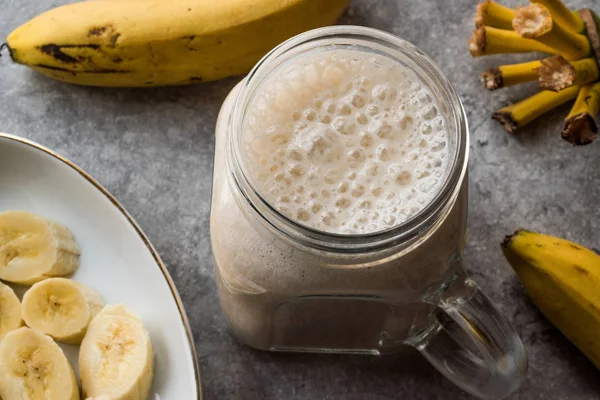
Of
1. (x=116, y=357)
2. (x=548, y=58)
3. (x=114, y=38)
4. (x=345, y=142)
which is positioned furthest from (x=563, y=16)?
(x=116, y=357)

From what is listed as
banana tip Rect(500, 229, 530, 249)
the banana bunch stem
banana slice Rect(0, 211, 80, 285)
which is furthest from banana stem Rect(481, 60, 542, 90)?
banana slice Rect(0, 211, 80, 285)

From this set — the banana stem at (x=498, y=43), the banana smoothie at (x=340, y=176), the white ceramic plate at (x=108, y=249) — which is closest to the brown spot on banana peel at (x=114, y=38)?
the white ceramic plate at (x=108, y=249)

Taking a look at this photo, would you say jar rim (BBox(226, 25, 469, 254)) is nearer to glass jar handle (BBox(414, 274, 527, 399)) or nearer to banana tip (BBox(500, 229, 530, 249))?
glass jar handle (BBox(414, 274, 527, 399))

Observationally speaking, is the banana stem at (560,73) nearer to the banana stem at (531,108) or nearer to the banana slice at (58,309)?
the banana stem at (531,108)

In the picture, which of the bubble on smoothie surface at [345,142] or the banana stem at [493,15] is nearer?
the bubble on smoothie surface at [345,142]

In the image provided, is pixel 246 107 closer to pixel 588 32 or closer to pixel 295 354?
pixel 295 354

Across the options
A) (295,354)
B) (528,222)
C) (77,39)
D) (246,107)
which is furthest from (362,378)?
(77,39)
